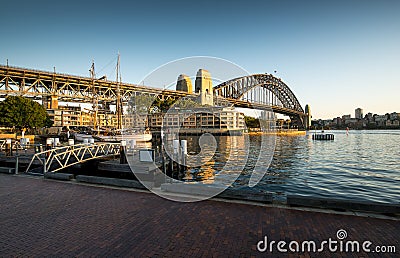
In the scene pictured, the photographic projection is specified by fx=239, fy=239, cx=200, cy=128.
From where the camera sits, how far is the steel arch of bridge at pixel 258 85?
11569 cm

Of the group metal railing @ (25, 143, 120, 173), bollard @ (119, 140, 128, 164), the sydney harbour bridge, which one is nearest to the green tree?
the sydney harbour bridge

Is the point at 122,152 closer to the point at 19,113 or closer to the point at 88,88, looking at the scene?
the point at 19,113

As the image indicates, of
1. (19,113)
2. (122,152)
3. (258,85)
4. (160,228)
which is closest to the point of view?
(160,228)

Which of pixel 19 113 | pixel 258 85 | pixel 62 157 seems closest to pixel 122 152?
pixel 62 157

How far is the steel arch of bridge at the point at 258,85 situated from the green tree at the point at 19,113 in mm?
72901

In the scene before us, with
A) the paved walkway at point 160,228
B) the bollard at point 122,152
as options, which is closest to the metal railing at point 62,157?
the bollard at point 122,152

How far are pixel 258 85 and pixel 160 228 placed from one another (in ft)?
422

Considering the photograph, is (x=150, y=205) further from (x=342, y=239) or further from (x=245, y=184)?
(x=245, y=184)

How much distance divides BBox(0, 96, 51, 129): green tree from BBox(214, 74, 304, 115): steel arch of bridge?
72.9 metres

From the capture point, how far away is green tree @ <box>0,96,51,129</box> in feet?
173

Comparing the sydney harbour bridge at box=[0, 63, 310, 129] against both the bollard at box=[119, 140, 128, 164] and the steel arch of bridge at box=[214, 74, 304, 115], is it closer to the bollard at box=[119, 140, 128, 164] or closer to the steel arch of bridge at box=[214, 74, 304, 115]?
the steel arch of bridge at box=[214, 74, 304, 115]

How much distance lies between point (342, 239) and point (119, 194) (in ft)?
23.3

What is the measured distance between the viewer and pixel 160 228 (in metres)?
5.84

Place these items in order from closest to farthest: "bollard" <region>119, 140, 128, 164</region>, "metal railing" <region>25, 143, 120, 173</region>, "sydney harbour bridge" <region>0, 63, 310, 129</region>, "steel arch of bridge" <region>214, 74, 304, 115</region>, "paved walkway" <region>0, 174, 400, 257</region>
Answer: "paved walkway" <region>0, 174, 400, 257</region>
"metal railing" <region>25, 143, 120, 173</region>
"bollard" <region>119, 140, 128, 164</region>
"sydney harbour bridge" <region>0, 63, 310, 129</region>
"steel arch of bridge" <region>214, 74, 304, 115</region>
